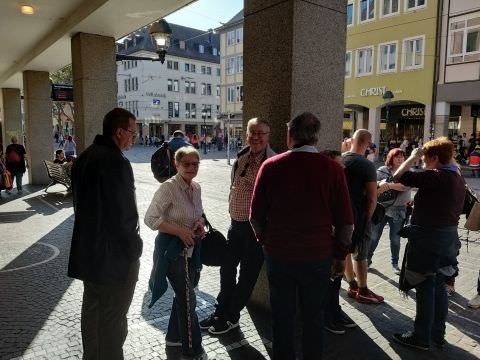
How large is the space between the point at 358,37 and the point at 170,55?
136 ft

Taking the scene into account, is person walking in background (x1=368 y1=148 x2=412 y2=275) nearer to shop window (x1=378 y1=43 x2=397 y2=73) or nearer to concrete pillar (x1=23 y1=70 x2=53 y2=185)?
concrete pillar (x1=23 y1=70 x2=53 y2=185)

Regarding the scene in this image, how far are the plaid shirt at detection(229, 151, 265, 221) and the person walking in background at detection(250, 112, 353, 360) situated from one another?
2.78ft

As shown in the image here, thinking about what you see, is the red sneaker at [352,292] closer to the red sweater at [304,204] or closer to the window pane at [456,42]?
the red sweater at [304,204]

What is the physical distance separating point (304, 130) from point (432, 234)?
1.68m

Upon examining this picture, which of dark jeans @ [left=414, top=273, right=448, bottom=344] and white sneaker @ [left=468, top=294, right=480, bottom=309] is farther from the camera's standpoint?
white sneaker @ [left=468, top=294, right=480, bottom=309]

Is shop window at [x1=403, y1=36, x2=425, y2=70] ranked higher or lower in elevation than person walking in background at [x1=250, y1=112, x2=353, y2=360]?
higher

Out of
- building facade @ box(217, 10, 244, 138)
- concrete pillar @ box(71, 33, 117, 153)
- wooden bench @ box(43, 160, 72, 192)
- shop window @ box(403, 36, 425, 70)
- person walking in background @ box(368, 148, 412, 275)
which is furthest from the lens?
building facade @ box(217, 10, 244, 138)

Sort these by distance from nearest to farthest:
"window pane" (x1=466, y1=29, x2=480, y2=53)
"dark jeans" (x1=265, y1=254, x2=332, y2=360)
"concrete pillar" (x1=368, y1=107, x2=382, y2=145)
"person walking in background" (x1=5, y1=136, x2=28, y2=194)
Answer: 1. "dark jeans" (x1=265, y1=254, x2=332, y2=360)
2. "person walking in background" (x1=5, y1=136, x2=28, y2=194)
3. "window pane" (x1=466, y1=29, x2=480, y2=53)
4. "concrete pillar" (x1=368, y1=107, x2=382, y2=145)

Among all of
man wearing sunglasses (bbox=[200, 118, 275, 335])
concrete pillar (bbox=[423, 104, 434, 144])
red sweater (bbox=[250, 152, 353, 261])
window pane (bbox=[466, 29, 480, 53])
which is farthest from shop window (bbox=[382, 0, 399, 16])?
red sweater (bbox=[250, 152, 353, 261])

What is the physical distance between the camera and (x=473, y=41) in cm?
2245

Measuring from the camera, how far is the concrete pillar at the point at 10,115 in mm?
17094

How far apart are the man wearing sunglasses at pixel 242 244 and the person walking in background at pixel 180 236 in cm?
56

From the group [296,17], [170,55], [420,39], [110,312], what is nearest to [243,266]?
[110,312]

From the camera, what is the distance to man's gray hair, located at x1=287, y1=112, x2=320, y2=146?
2.72m
